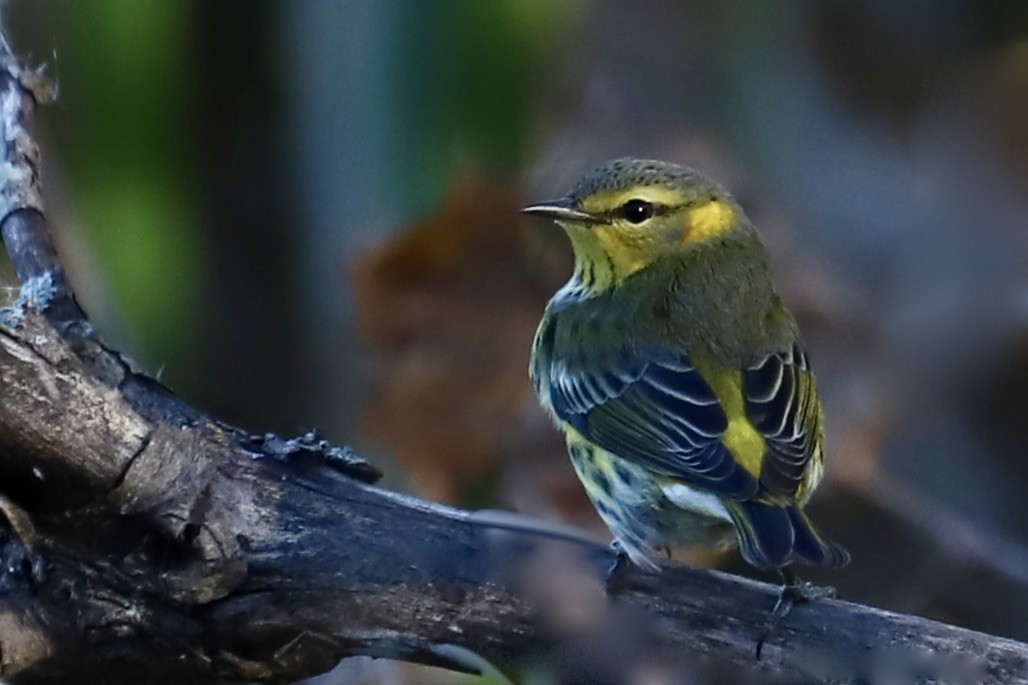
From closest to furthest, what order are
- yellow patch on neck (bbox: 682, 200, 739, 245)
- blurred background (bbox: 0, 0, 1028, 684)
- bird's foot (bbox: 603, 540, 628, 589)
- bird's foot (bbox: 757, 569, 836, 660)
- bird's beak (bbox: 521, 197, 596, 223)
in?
bird's foot (bbox: 757, 569, 836, 660), bird's foot (bbox: 603, 540, 628, 589), bird's beak (bbox: 521, 197, 596, 223), yellow patch on neck (bbox: 682, 200, 739, 245), blurred background (bbox: 0, 0, 1028, 684)

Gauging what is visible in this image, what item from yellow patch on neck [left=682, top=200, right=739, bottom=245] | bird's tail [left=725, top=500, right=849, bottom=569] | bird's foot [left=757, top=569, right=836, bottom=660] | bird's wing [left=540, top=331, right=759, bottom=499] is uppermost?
yellow patch on neck [left=682, top=200, right=739, bottom=245]

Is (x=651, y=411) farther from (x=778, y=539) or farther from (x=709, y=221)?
(x=709, y=221)

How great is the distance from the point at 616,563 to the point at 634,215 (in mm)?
767

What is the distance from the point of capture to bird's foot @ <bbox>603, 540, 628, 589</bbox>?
203 cm

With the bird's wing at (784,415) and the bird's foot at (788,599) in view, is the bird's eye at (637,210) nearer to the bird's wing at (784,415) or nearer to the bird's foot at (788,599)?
the bird's wing at (784,415)

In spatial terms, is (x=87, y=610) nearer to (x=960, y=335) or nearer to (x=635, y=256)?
(x=635, y=256)

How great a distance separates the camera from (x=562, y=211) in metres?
2.53

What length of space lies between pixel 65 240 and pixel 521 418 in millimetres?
1154

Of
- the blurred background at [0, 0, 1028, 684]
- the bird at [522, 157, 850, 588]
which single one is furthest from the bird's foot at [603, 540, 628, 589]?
the blurred background at [0, 0, 1028, 684]

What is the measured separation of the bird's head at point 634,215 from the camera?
2557 millimetres

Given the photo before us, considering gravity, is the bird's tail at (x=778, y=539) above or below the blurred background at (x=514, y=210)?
below

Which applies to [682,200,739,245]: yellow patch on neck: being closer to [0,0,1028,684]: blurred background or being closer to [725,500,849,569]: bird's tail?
[725,500,849,569]: bird's tail

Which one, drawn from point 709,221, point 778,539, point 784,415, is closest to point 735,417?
point 784,415

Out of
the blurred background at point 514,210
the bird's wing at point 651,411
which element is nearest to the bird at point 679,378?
the bird's wing at point 651,411
